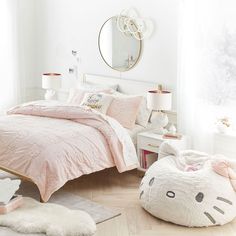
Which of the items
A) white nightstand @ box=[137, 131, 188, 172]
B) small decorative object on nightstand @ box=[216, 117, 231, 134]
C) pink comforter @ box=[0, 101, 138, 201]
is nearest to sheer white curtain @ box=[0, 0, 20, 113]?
pink comforter @ box=[0, 101, 138, 201]

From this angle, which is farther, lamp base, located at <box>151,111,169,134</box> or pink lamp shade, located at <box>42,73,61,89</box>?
pink lamp shade, located at <box>42,73,61,89</box>

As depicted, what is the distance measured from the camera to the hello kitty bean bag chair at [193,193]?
377cm

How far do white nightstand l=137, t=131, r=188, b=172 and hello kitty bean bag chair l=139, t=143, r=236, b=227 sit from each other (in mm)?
578

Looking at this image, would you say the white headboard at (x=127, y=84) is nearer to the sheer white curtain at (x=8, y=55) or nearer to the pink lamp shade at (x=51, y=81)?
the pink lamp shade at (x=51, y=81)

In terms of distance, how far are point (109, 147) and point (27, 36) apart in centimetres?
294

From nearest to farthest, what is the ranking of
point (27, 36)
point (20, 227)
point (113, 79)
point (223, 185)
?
point (20, 227)
point (223, 185)
point (113, 79)
point (27, 36)

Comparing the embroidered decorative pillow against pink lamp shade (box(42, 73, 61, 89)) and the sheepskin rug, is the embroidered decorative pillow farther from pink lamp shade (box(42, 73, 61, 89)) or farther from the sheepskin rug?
the sheepskin rug

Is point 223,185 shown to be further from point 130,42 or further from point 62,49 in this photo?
point 62,49

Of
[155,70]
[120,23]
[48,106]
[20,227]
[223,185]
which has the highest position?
[120,23]

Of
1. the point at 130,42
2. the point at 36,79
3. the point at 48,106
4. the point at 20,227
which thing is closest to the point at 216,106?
the point at 130,42

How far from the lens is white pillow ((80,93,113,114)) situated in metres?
5.25

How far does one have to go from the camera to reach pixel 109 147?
182 inches

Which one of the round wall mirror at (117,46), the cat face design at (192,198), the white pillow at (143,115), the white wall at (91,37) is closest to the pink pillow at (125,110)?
the white pillow at (143,115)

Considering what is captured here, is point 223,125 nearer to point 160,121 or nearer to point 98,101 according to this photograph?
point 160,121
